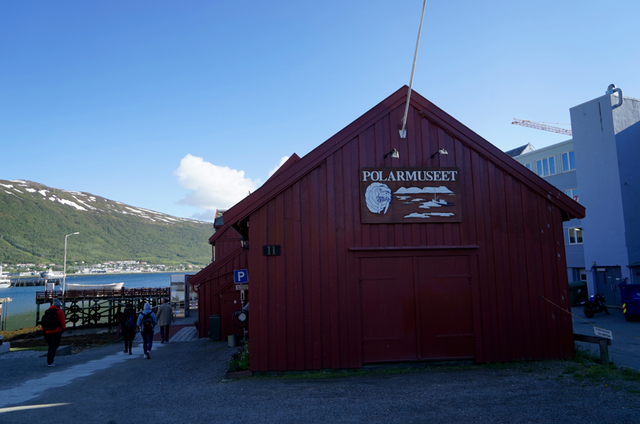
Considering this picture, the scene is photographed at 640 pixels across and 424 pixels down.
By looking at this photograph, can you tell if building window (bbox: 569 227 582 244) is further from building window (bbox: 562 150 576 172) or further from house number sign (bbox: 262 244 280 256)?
house number sign (bbox: 262 244 280 256)

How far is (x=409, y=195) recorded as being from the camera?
982 centimetres

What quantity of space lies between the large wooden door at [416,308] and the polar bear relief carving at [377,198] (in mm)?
1156

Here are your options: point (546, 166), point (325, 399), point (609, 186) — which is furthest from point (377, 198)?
point (546, 166)

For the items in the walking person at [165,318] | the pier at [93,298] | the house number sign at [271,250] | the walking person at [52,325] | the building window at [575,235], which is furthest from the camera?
the pier at [93,298]

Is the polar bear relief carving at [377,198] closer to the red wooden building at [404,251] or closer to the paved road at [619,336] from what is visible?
the red wooden building at [404,251]

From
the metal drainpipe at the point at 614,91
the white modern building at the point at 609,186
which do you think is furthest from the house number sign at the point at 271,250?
the metal drainpipe at the point at 614,91

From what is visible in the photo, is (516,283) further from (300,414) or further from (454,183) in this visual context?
(300,414)

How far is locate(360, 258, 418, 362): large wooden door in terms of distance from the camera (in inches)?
368

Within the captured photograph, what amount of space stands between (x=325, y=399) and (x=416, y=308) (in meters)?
3.36

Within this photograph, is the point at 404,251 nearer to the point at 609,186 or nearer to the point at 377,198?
the point at 377,198

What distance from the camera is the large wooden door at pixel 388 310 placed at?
9359mm

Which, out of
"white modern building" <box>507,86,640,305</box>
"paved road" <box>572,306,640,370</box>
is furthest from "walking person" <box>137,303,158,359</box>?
"white modern building" <box>507,86,640,305</box>

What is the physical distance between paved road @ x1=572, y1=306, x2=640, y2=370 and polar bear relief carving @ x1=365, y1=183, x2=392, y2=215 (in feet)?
20.4

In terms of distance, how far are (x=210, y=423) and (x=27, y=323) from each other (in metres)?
58.4
